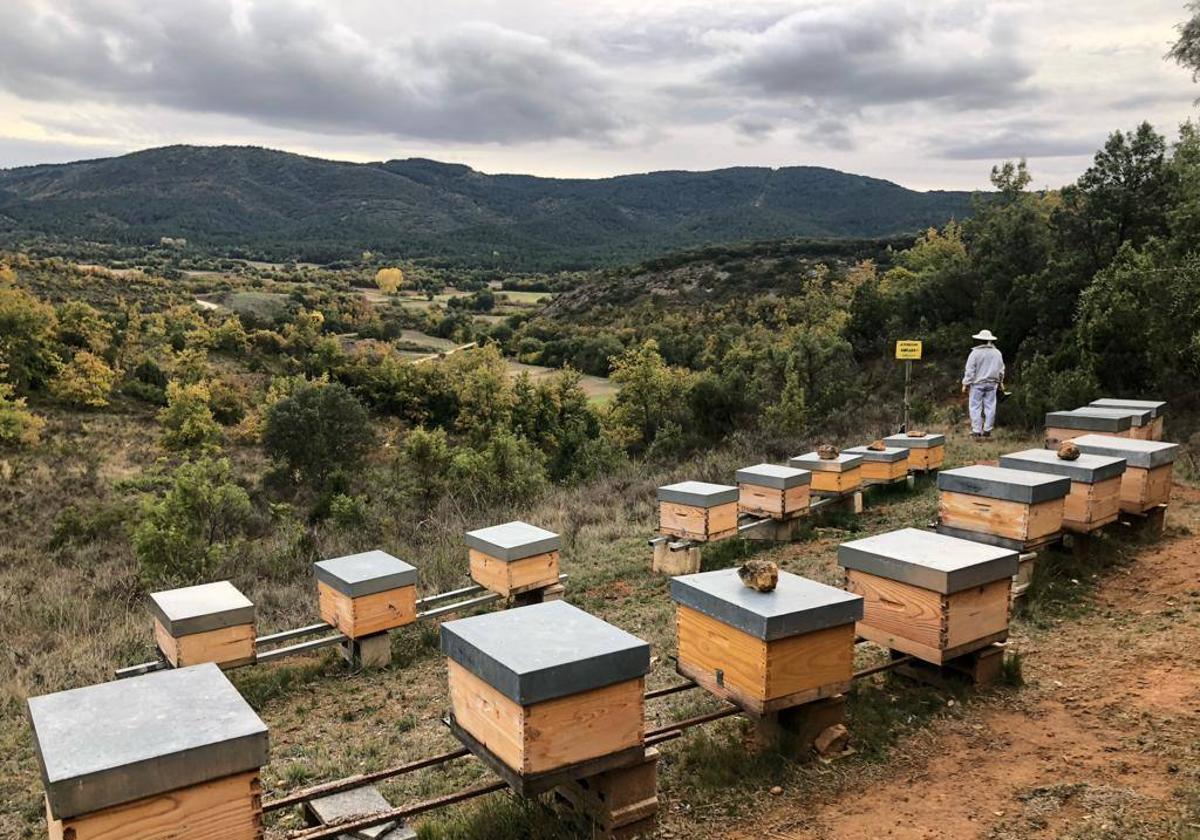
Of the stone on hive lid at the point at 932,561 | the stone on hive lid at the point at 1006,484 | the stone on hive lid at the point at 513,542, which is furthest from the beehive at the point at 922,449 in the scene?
the stone on hive lid at the point at 932,561

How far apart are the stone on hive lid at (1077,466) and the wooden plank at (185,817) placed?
6338 millimetres

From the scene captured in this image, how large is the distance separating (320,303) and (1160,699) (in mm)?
75261

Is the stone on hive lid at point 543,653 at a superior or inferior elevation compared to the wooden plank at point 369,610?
superior

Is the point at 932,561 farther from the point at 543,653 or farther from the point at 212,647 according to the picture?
the point at 212,647

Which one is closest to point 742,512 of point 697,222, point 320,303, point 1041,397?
point 1041,397

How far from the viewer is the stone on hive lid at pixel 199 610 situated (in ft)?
18.4

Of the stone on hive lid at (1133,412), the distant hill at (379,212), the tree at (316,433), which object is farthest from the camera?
the distant hill at (379,212)

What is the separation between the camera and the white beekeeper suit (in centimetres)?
1298

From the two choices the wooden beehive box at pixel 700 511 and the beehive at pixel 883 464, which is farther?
the beehive at pixel 883 464

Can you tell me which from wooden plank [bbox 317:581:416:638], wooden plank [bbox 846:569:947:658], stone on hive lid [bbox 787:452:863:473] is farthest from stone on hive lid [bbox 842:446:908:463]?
wooden plank [bbox 317:581:416:638]

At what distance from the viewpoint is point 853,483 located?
9883 millimetres

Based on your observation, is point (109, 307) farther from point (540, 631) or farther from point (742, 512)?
point (540, 631)

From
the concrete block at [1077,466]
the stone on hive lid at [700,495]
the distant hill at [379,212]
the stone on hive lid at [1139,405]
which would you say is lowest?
the stone on hive lid at [700,495]

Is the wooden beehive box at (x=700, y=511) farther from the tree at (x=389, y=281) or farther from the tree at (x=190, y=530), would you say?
the tree at (x=389, y=281)
